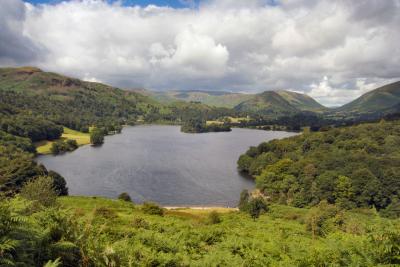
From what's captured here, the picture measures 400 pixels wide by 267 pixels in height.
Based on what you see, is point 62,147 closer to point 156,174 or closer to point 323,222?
point 156,174

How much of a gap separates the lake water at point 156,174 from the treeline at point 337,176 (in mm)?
10569

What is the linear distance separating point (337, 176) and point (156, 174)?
59.0 m

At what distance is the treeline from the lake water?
34.7 feet

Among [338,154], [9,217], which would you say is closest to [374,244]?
[9,217]

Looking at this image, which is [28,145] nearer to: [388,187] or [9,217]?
[388,187]

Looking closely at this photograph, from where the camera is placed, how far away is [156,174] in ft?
375

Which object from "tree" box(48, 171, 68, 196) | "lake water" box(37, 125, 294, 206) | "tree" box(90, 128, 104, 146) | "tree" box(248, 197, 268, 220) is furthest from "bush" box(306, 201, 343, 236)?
"tree" box(90, 128, 104, 146)

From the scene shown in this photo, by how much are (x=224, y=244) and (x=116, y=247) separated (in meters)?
9.66

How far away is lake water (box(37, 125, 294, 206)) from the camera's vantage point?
92.5m

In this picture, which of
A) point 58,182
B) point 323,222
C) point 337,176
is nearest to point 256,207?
point 323,222

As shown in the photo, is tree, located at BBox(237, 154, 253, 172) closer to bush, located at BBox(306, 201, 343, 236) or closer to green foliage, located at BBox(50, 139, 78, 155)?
bush, located at BBox(306, 201, 343, 236)

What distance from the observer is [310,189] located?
9275 cm

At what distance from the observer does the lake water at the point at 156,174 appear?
92500 mm

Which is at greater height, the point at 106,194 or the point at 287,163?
the point at 287,163
